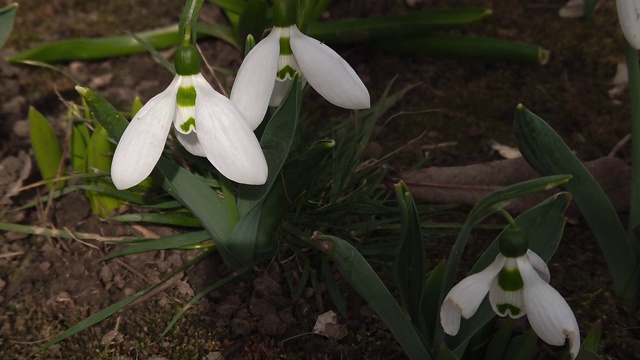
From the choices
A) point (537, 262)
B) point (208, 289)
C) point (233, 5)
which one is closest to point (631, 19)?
point (537, 262)

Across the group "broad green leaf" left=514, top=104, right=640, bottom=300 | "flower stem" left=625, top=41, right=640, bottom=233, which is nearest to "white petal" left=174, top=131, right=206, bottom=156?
"broad green leaf" left=514, top=104, right=640, bottom=300

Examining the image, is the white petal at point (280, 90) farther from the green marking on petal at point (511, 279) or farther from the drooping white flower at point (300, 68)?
the green marking on petal at point (511, 279)

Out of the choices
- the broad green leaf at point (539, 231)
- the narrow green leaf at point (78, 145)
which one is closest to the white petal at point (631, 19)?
the broad green leaf at point (539, 231)

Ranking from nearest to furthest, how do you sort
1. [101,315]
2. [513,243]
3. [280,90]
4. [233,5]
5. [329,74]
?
[513,243] → [329,74] → [280,90] → [101,315] → [233,5]

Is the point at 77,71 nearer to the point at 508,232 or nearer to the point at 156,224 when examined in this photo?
the point at 156,224

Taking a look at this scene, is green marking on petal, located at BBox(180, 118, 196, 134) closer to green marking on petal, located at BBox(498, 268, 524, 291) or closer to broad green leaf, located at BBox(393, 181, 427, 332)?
broad green leaf, located at BBox(393, 181, 427, 332)

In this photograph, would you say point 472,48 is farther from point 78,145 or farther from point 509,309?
point 509,309

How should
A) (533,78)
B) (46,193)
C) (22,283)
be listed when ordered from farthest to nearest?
(533,78), (46,193), (22,283)

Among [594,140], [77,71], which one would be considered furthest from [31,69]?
[594,140]
